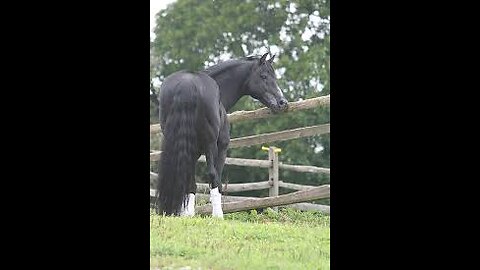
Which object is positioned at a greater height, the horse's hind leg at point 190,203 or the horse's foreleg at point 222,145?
the horse's foreleg at point 222,145

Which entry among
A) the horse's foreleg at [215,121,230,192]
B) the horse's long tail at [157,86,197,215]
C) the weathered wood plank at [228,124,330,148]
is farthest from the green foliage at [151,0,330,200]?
the horse's long tail at [157,86,197,215]

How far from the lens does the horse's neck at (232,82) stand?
5.08 meters

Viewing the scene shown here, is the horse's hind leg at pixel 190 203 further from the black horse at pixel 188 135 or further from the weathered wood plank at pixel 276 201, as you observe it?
the weathered wood plank at pixel 276 201

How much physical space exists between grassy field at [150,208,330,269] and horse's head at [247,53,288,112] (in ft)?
4.77


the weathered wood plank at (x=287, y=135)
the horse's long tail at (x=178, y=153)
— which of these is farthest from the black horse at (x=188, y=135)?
the weathered wood plank at (x=287, y=135)

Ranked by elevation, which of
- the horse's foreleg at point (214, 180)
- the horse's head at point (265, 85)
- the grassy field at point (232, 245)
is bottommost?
the grassy field at point (232, 245)

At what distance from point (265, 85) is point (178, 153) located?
1177 millimetres

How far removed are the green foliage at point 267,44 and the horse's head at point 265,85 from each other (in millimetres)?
1867
